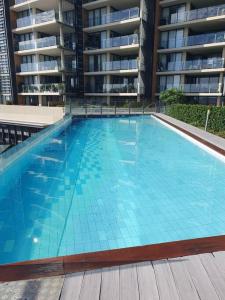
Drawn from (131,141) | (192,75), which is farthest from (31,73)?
(131,141)

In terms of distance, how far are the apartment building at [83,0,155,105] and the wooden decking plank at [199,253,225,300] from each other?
2201 centimetres

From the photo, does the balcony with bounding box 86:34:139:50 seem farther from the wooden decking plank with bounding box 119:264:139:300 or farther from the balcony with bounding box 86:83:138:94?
the wooden decking plank with bounding box 119:264:139:300

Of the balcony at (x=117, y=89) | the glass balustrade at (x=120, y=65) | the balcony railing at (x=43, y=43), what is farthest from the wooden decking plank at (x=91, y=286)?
the balcony railing at (x=43, y=43)

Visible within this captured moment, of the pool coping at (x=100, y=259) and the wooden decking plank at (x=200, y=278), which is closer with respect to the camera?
the wooden decking plank at (x=200, y=278)

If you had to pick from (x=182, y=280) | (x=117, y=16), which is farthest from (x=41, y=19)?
(x=182, y=280)

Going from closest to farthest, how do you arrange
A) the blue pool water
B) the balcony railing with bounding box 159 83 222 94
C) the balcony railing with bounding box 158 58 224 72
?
the blue pool water
the balcony railing with bounding box 158 58 224 72
the balcony railing with bounding box 159 83 222 94

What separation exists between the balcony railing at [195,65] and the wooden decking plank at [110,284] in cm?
2378

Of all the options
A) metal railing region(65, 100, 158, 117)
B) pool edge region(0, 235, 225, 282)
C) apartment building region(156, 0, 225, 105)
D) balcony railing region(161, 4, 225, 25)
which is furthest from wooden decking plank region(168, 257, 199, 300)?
balcony railing region(161, 4, 225, 25)

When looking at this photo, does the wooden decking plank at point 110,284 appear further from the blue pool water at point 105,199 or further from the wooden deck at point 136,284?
the blue pool water at point 105,199

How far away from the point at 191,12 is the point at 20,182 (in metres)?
23.4

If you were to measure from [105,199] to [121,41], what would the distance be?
23155 mm

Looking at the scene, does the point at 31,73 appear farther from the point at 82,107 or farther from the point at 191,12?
the point at 191,12

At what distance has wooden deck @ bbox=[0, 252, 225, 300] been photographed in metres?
2.20

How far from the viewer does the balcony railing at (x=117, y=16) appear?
941 inches
